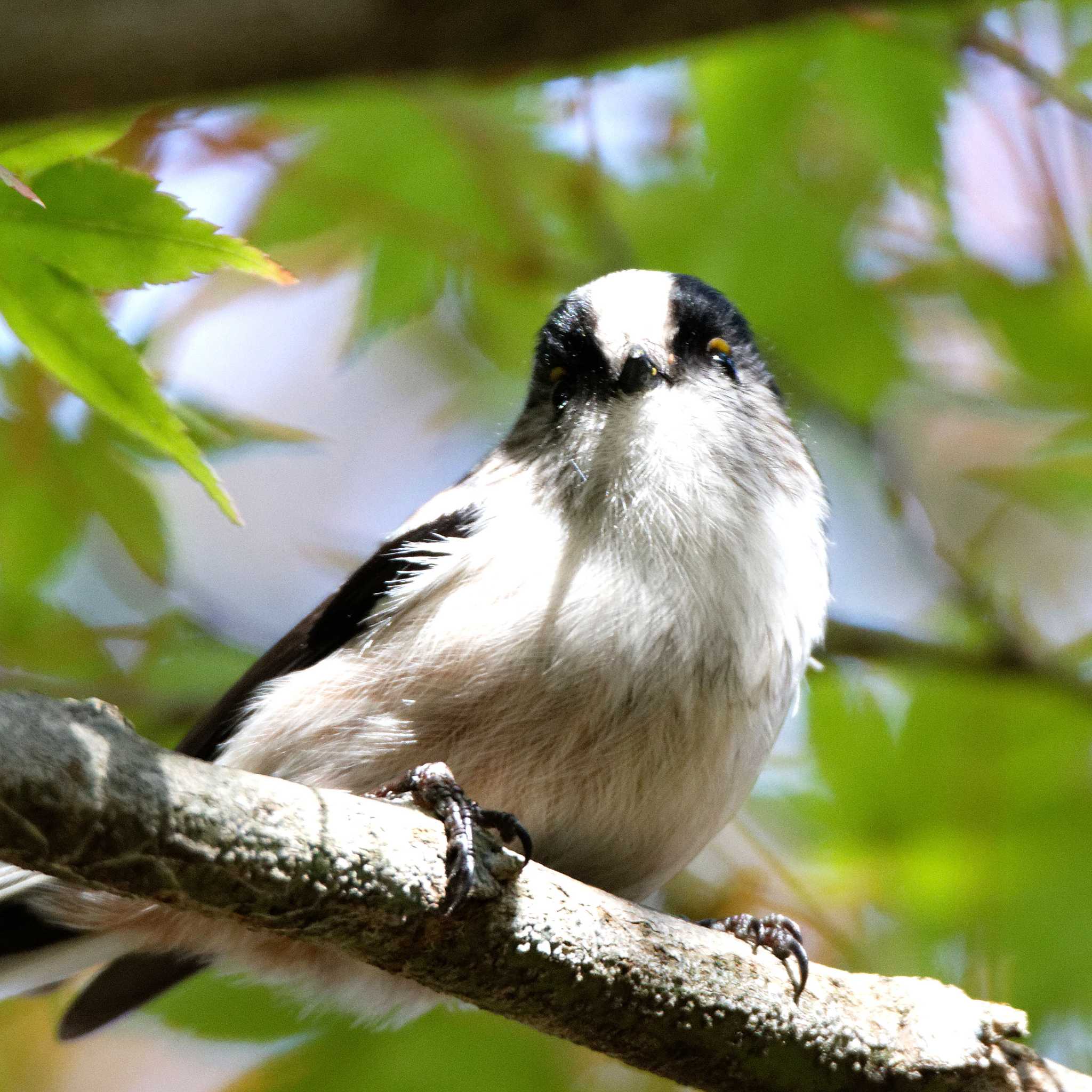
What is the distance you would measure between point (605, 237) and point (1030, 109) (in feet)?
3.92

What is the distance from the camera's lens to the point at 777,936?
84.8 inches

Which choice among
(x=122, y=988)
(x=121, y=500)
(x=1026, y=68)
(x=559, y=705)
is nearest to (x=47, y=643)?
(x=121, y=500)

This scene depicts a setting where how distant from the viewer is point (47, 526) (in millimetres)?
2842

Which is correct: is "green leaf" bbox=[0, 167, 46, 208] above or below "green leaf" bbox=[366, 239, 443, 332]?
below

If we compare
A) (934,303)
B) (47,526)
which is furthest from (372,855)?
(934,303)

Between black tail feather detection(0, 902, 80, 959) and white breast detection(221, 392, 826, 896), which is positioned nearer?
white breast detection(221, 392, 826, 896)

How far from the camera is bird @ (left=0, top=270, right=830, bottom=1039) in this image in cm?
221

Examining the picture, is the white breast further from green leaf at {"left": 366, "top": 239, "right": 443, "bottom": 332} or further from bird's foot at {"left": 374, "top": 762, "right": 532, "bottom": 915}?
green leaf at {"left": 366, "top": 239, "right": 443, "bottom": 332}

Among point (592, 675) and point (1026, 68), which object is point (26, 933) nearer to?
point (592, 675)

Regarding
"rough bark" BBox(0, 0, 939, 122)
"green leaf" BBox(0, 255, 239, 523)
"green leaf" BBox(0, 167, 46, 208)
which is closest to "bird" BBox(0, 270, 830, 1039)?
"green leaf" BBox(0, 255, 239, 523)

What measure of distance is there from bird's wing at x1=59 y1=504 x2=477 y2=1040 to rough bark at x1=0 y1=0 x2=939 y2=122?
4.52ft

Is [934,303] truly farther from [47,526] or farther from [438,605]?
[47,526]

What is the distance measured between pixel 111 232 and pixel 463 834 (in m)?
0.90

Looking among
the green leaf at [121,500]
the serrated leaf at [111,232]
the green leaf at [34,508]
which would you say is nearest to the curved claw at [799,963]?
the serrated leaf at [111,232]
